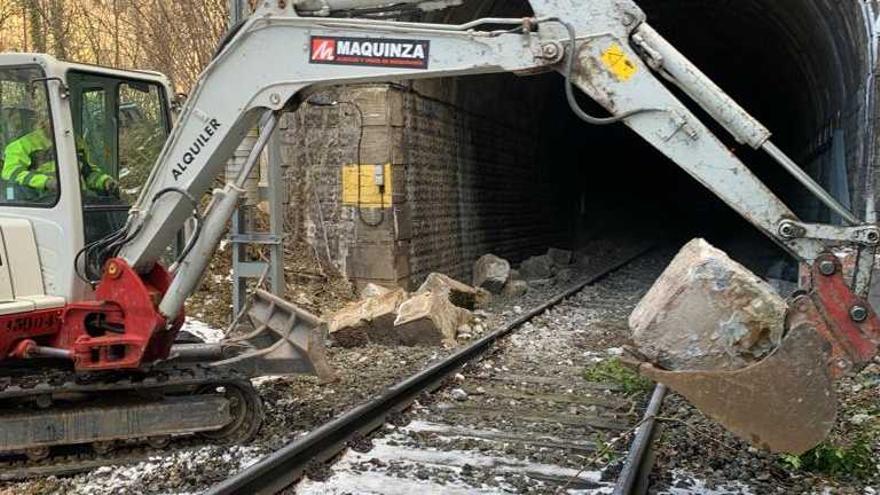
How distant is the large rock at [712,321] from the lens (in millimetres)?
3963

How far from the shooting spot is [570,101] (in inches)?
182

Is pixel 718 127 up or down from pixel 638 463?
up

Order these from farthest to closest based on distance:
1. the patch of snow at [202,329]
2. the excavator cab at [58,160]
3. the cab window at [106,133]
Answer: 1. the patch of snow at [202,329]
2. the cab window at [106,133]
3. the excavator cab at [58,160]

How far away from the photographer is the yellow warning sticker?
462 cm

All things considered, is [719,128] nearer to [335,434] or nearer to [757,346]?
[335,434]

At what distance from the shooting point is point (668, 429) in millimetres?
6156

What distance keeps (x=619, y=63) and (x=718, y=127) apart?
1420 centimetres

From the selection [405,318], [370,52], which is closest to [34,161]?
[370,52]

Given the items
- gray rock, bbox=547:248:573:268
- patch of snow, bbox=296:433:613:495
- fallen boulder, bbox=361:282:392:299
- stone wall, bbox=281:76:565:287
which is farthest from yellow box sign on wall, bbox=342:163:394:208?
gray rock, bbox=547:248:573:268

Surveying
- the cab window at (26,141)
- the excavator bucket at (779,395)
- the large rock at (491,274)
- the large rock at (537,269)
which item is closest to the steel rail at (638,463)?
the excavator bucket at (779,395)

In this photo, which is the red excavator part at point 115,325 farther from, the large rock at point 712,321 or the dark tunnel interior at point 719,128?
the dark tunnel interior at point 719,128

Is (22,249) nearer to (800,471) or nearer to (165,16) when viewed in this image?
(800,471)

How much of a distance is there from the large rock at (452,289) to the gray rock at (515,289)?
57.3 inches

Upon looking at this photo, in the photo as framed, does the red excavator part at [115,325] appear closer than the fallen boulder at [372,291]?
Yes
